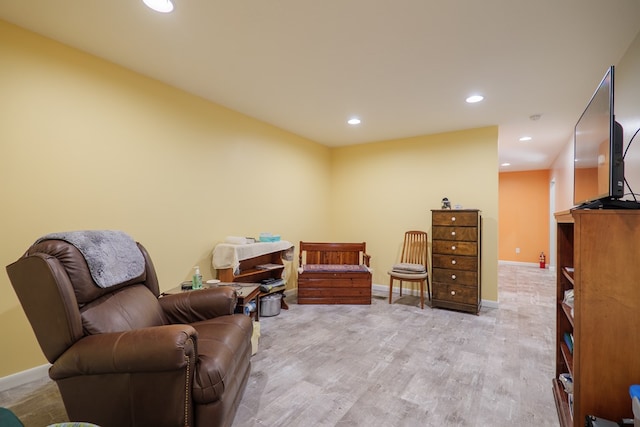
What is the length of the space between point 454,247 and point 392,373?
2.04 meters

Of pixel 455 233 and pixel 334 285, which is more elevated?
pixel 455 233

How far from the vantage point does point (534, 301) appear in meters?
4.29

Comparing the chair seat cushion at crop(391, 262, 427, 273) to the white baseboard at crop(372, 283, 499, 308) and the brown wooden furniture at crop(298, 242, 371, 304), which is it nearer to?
the brown wooden furniture at crop(298, 242, 371, 304)

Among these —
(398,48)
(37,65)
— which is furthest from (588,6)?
(37,65)

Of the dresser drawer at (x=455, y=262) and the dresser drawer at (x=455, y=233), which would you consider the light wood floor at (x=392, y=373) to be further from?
the dresser drawer at (x=455, y=233)

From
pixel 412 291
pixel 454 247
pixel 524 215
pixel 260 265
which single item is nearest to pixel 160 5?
pixel 260 265

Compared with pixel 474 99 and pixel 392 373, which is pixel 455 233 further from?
pixel 392 373

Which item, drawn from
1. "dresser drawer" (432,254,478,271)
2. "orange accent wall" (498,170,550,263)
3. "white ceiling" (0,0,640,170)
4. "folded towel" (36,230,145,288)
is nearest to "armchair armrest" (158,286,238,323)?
"folded towel" (36,230,145,288)

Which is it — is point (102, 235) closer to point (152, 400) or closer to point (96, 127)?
point (152, 400)

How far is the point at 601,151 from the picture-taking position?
1.48 m

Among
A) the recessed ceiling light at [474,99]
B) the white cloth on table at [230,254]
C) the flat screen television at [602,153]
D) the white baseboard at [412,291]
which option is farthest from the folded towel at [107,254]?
the white baseboard at [412,291]

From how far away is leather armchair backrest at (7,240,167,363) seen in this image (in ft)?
4.36

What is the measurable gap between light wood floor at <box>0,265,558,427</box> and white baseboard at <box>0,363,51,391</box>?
2.0 inches

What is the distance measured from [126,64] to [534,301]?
5653 millimetres
